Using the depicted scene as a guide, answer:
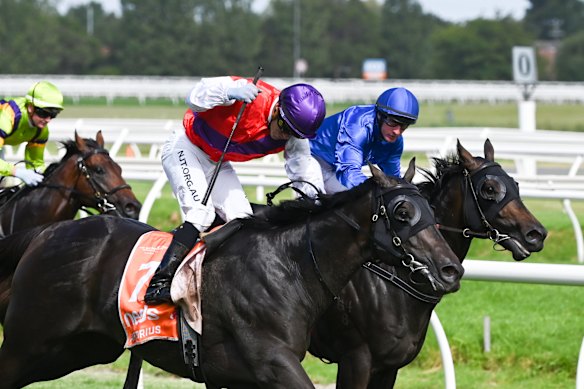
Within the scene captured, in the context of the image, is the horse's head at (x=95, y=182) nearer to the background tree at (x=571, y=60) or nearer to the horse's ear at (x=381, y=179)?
the horse's ear at (x=381, y=179)

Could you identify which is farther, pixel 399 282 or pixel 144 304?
pixel 399 282

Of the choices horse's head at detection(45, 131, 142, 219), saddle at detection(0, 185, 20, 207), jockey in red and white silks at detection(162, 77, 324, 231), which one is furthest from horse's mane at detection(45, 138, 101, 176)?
jockey in red and white silks at detection(162, 77, 324, 231)

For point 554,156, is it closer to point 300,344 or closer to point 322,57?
point 300,344

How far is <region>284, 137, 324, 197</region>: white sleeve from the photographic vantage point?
471 centimetres

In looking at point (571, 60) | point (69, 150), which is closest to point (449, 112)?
point (69, 150)

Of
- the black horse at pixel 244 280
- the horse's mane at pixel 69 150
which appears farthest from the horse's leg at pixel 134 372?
the horse's mane at pixel 69 150

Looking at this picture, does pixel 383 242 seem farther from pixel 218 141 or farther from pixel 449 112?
pixel 449 112

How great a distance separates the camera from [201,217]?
447cm

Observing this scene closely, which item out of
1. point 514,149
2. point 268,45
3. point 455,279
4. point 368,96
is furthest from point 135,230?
point 268,45

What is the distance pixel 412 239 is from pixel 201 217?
38.5 inches

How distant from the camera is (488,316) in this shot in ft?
21.9

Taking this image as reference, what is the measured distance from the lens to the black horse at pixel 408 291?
4707 millimetres

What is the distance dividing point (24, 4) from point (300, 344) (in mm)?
56010

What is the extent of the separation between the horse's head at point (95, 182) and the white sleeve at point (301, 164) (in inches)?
87.9
